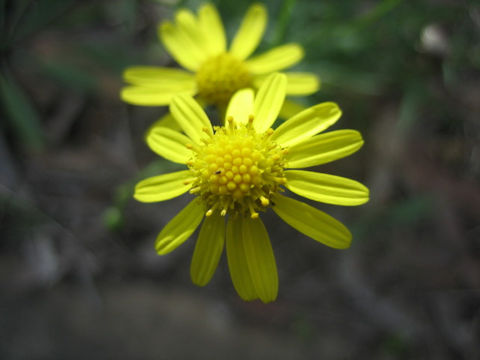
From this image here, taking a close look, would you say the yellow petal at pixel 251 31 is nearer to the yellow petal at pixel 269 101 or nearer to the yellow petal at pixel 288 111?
the yellow petal at pixel 288 111

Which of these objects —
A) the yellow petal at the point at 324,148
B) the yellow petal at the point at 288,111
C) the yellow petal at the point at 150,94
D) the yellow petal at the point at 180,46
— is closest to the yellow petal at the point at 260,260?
the yellow petal at the point at 324,148

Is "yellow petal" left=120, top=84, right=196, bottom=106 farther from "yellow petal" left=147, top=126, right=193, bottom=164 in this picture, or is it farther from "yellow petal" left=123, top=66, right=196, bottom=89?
"yellow petal" left=147, top=126, right=193, bottom=164

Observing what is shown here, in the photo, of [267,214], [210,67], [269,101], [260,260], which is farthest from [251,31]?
[267,214]

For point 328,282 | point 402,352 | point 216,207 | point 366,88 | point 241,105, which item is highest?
point 366,88

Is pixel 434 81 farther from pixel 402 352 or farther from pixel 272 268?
pixel 272 268

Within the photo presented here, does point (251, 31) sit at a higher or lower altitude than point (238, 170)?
higher

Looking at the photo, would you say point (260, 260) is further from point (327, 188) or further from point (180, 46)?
point (180, 46)

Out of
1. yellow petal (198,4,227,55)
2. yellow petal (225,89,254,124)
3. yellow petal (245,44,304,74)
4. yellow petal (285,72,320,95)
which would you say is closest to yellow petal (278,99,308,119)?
yellow petal (285,72,320,95)

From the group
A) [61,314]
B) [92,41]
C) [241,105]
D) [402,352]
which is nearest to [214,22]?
[241,105]
